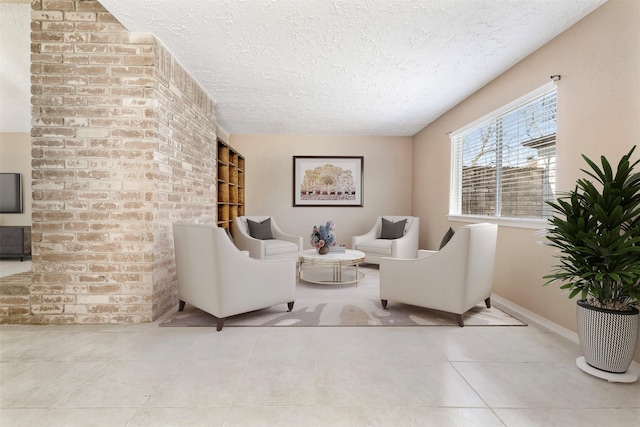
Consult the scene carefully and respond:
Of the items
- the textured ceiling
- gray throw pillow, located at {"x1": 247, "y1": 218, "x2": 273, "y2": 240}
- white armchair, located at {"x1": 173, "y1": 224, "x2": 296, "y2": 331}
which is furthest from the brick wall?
gray throw pillow, located at {"x1": 247, "y1": 218, "x2": 273, "y2": 240}

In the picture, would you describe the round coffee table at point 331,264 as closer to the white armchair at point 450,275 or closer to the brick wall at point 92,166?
the white armchair at point 450,275

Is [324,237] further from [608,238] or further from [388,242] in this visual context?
[608,238]

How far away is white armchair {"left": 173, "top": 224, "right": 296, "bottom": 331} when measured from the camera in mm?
2451

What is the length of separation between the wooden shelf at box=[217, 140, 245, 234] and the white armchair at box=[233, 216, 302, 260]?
10.4 inches

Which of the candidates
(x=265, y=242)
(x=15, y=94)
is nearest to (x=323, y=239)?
(x=265, y=242)

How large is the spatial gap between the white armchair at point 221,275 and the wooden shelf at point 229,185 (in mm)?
1930

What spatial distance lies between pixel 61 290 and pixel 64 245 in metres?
0.41

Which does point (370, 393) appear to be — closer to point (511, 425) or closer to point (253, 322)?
point (511, 425)

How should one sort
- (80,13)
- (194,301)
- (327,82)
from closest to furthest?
1. (80,13)
2. (194,301)
3. (327,82)

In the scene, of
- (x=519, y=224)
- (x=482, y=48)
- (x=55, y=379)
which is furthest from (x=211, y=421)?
(x=482, y=48)

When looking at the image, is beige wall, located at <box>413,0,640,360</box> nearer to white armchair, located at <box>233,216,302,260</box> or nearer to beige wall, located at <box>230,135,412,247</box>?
beige wall, located at <box>230,135,412,247</box>

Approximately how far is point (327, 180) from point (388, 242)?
81.5 inches

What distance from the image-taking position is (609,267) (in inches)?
69.7

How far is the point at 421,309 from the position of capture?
3012mm
